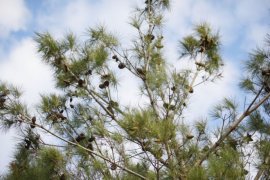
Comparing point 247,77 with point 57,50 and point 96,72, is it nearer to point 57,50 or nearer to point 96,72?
point 96,72

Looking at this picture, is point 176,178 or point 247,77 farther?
point 247,77

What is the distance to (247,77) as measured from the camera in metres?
2.99

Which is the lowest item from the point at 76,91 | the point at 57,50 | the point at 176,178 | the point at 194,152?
the point at 176,178

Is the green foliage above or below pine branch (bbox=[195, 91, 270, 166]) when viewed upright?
below

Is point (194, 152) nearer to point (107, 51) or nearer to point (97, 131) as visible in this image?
point (97, 131)

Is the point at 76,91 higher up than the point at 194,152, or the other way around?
the point at 76,91

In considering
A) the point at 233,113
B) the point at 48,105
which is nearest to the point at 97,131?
the point at 48,105

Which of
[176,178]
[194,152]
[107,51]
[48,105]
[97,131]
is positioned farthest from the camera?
[107,51]

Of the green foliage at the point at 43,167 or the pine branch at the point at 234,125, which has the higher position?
the pine branch at the point at 234,125

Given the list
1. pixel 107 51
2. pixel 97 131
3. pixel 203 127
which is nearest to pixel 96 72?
pixel 107 51

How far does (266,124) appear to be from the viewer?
118 inches

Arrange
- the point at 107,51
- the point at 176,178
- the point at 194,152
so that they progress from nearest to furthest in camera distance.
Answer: the point at 176,178 < the point at 194,152 < the point at 107,51

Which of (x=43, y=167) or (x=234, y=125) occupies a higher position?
(x=234, y=125)

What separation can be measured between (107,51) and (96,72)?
0.23m
